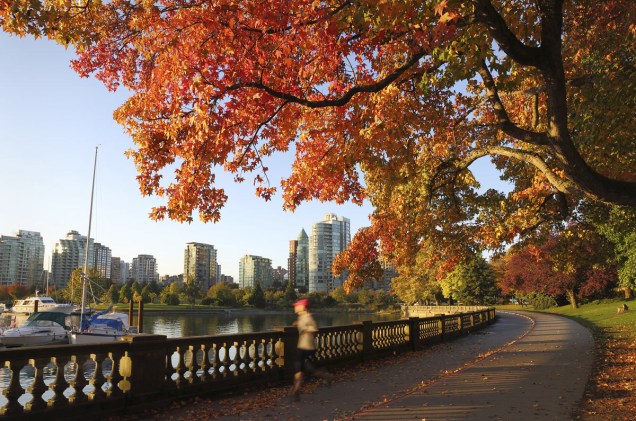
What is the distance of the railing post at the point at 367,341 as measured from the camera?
47.3ft

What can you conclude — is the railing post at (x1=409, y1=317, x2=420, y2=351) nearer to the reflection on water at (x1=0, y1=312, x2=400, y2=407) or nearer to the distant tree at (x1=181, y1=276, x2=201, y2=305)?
the reflection on water at (x1=0, y1=312, x2=400, y2=407)

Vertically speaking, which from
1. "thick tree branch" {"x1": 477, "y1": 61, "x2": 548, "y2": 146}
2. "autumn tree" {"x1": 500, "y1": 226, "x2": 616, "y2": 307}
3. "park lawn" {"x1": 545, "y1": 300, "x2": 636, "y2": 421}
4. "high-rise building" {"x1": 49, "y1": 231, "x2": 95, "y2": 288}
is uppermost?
"high-rise building" {"x1": 49, "y1": 231, "x2": 95, "y2": 288}

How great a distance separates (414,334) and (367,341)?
→ 4.25m

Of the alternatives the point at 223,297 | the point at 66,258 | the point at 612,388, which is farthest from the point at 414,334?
the point at 66,258

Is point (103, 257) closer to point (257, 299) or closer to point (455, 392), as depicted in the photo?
point (257, 299)

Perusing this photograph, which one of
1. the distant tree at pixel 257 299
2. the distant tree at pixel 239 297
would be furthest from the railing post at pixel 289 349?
the distant tree at pixel 239 297

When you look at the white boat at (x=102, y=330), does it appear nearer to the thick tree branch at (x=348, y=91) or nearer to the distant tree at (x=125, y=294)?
the thick tree branch at (x=348, y=91)

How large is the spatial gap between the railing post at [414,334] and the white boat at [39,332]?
28108 millimetres

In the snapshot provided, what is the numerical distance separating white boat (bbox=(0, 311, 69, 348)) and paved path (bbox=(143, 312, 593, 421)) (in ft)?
98.7

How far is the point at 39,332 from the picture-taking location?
1396 inches

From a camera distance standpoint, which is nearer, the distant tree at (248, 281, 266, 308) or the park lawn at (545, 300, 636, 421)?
the park lawn at (545, 300, 636, 421)

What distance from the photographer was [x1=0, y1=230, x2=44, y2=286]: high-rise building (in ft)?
520

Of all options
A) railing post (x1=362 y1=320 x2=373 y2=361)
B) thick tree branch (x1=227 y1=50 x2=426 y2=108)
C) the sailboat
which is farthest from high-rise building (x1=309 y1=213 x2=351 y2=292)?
thick tree branch (x1=227 y1=50 x2=426 y2=108)

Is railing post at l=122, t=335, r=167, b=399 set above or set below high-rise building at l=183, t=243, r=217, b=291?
below
